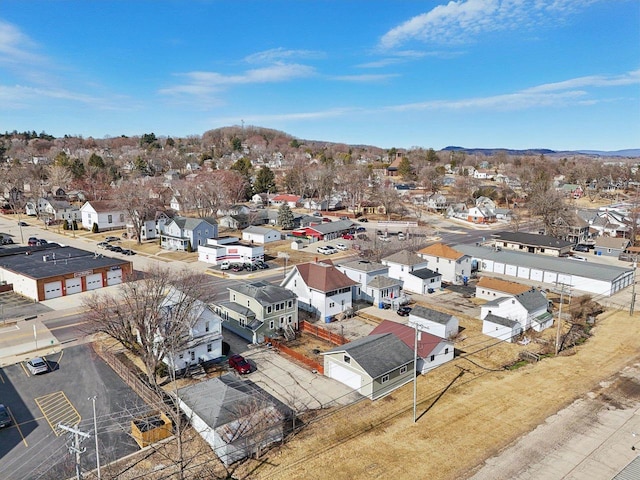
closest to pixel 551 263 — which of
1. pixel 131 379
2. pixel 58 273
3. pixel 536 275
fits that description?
pixel 536 275

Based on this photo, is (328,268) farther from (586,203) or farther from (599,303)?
(586,203)

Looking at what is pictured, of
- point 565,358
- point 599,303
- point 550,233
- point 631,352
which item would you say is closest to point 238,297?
point 565,358

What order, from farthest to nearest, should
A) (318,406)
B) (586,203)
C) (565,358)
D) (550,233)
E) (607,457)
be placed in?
(586,203), (550,233), (565,358), (318,406), (607,457)

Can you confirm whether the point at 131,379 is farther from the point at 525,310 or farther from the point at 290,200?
the point at 290,200

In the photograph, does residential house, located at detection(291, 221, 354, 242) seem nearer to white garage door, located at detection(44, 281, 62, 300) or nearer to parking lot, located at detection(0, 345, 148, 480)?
white garage door, located at detection(44, 281, 62, 300)

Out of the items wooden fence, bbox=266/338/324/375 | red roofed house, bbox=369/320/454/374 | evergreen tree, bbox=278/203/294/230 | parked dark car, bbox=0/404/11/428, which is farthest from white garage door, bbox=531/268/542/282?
parked dark car, bbox=0/404/11/428

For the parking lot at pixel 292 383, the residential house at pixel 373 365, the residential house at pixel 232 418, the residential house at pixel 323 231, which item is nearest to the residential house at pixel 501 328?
the residential house at pixel 373 365
